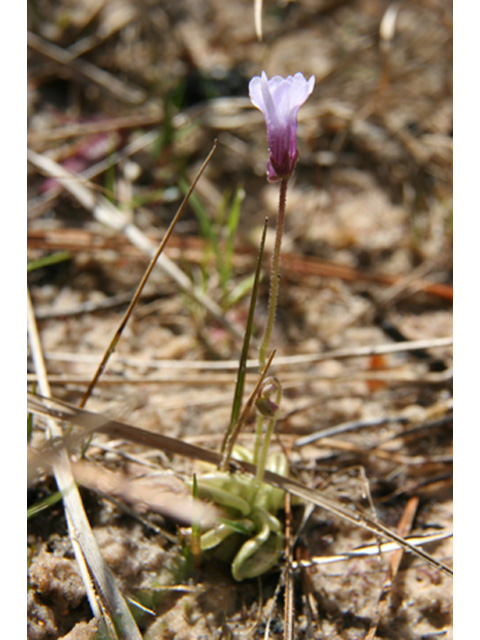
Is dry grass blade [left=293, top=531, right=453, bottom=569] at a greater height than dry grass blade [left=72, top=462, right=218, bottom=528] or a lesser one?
lesser

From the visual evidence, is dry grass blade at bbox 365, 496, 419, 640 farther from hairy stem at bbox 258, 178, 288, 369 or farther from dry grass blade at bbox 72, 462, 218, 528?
hairy stem at bbox 258, 178, 288, 369

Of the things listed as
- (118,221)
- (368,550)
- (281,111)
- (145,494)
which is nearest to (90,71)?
(118,221)

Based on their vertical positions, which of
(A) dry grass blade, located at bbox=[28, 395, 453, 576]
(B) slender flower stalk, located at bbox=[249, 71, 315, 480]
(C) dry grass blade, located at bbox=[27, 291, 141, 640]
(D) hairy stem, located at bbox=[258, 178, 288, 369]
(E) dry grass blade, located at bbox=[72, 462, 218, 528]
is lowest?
(C) dry grass blade, located at bbox=[27, 291, 141, 640]

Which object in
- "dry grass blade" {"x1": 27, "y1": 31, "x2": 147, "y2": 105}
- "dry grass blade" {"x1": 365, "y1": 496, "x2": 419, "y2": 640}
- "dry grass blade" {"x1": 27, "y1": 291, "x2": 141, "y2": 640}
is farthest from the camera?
"dry grass blade" {"x1": 27, "y1": 31, "x2": 147, "y2": 105}

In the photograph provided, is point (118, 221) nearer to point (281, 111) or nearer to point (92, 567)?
point (281, 111)

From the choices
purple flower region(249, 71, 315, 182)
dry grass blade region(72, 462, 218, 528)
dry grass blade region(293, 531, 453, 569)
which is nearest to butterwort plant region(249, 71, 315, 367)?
purple flower region(249, 71, 315, 182)

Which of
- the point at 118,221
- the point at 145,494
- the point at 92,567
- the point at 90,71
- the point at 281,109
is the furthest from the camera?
the point at 90,71

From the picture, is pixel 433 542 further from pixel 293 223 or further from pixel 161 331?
pixel 293 223

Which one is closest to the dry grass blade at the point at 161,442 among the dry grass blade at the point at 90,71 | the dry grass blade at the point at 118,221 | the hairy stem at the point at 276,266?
the hairy stem at the point at 276,266
